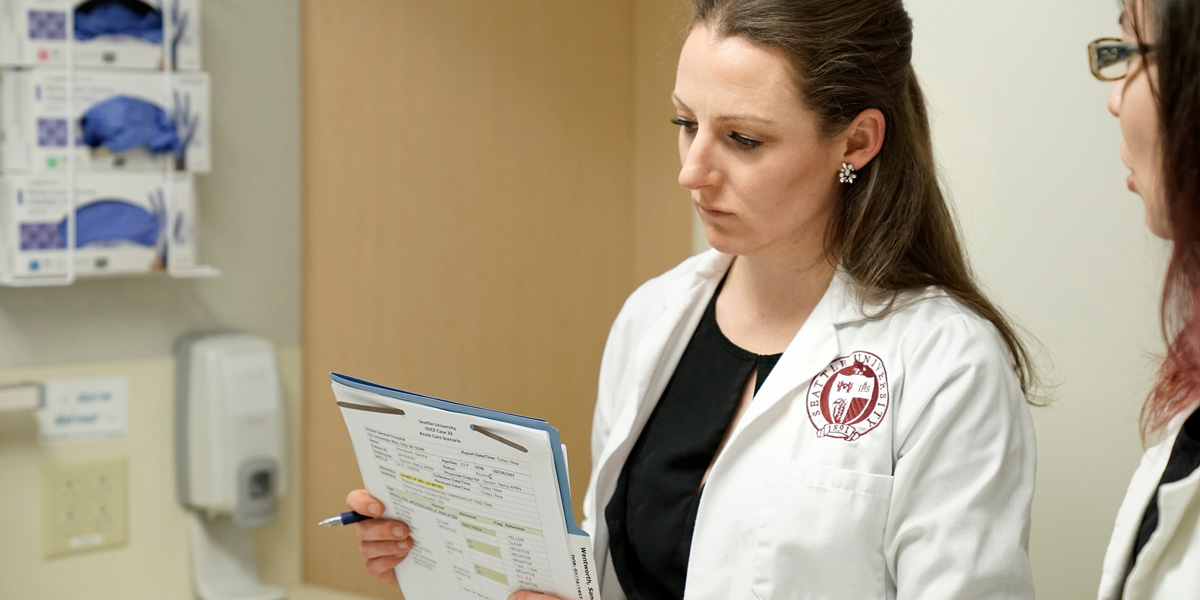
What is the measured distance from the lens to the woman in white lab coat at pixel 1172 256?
77cm

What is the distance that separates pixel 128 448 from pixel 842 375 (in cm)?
134

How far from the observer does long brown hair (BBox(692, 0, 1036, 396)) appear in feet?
3.91

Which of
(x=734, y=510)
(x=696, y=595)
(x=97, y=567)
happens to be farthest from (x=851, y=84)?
(x=97, y=567)

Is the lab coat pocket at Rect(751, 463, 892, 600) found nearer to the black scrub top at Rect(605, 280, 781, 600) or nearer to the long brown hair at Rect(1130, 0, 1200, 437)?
the black scrub top at Rect(605, 280, 781, 600)

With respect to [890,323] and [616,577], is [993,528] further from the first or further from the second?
[616,577]

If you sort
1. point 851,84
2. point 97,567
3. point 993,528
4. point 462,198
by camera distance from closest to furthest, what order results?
point 993,528 → point 851,84 → point 97,567 → point 462,198

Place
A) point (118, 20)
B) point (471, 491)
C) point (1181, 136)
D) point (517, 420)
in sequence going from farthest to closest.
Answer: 1. point (118, 20)
2. point (471, 491)
3. point (517, 420)
4. point (1181, 136)

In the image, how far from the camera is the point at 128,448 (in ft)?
6.09

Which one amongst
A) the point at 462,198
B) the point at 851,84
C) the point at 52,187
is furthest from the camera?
the point at 462,198

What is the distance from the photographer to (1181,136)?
2.52ft

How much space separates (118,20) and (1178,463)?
1735 mm

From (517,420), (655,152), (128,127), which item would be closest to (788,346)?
(517,420)

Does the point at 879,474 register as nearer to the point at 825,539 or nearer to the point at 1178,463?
the point at 825,539

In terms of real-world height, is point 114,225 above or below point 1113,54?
below
